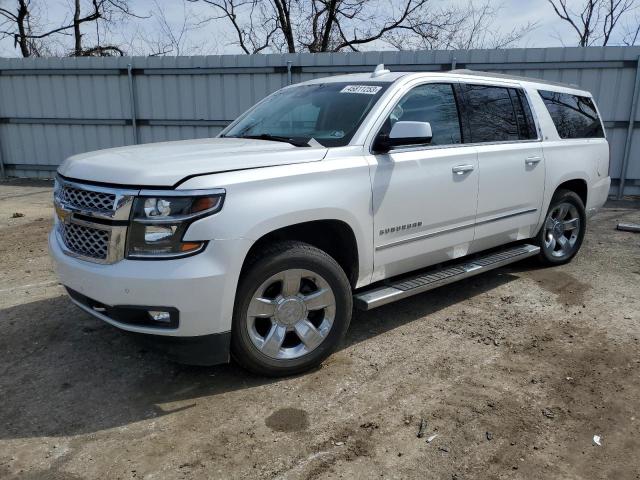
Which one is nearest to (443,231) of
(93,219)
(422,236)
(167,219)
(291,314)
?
(422,236)

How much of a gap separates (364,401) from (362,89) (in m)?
2.28

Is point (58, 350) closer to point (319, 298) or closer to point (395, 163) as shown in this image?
point (319, 298)

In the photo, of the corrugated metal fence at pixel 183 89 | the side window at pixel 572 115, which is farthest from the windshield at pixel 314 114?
the corrugated metal fence at pixel 183 89

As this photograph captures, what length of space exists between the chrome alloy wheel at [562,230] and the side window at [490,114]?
3.81ft

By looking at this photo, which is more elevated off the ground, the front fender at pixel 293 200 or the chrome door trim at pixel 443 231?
the front fender at pixel 293 200

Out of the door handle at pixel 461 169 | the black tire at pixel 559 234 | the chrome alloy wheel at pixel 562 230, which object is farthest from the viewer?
the chrome alloy wheel at pixel 562 230

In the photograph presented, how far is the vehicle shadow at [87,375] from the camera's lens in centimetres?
295

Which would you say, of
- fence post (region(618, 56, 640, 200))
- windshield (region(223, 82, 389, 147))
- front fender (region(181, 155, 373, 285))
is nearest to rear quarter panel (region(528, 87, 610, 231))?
windshield (region(223, 82, 389, 147))

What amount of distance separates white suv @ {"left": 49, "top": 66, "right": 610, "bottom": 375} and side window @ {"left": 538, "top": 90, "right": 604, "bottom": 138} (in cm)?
35

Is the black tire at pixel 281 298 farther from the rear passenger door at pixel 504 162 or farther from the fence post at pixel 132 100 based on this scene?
the fence post at pixel 132 100

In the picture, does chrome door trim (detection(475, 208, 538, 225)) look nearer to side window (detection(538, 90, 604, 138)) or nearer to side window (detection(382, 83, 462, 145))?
side window (detection(382, 83, 462, 145))

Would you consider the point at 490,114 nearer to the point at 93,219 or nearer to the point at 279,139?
the point at 279,139

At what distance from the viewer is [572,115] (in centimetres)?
555

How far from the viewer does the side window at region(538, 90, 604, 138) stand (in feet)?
17.4
